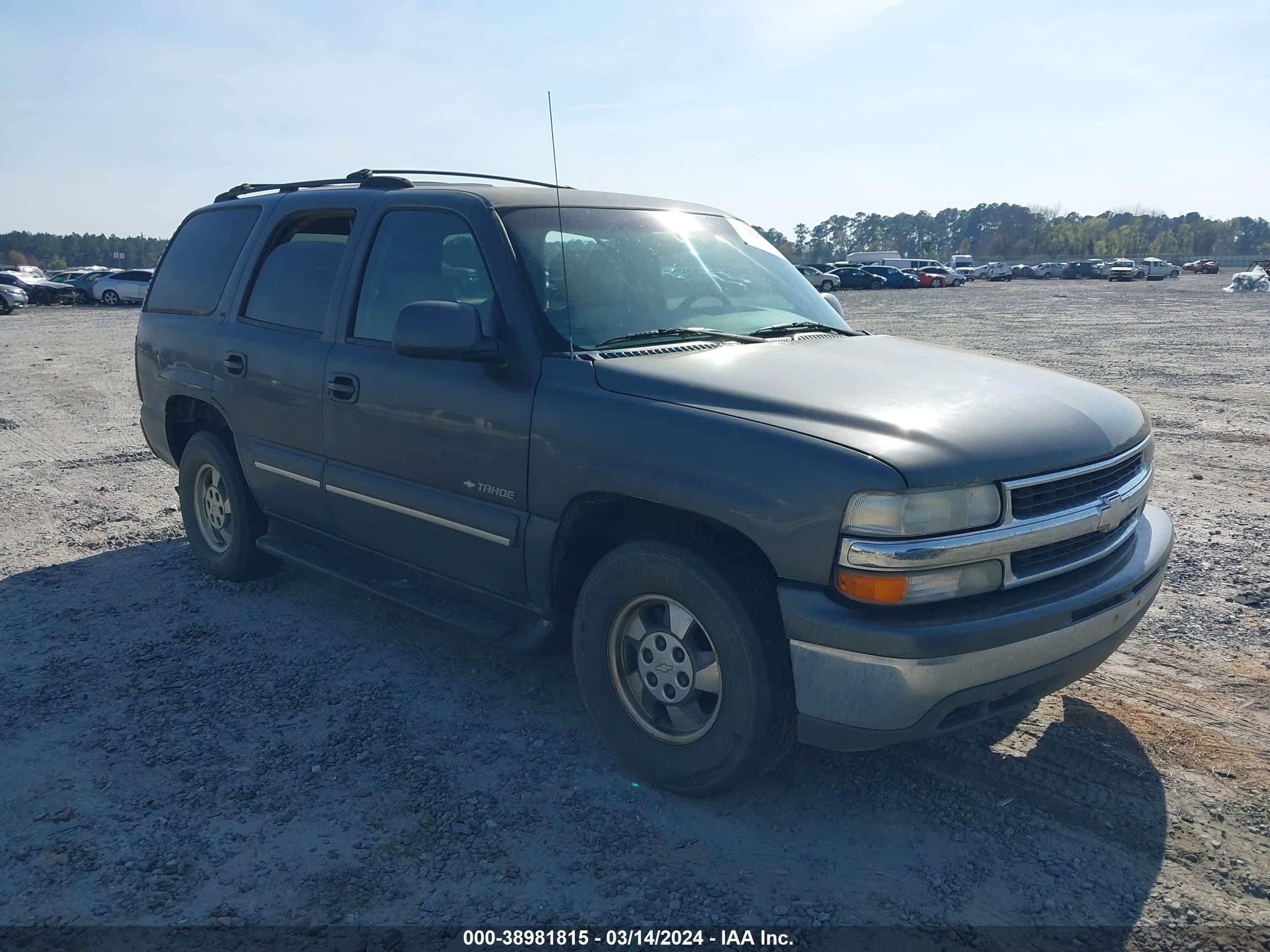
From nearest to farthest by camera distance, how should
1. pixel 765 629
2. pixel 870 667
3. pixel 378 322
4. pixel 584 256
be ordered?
pixel 870 667 < pixel 765 629 < pixel 584 256 < pixel 378 322

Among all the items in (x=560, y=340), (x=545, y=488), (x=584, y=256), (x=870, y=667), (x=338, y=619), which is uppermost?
(x=584, y=256)

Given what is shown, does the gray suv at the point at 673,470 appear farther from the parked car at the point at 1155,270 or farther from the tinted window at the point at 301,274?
the parked car at the point at 1155,270

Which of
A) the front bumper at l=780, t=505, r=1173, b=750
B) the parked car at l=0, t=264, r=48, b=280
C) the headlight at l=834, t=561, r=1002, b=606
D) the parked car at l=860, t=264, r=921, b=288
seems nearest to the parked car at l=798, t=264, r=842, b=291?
the parked car at l=860, t=264, r=921, b=288

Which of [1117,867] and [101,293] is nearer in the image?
[1117,867]

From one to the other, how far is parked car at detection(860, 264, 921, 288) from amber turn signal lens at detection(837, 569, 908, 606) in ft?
176

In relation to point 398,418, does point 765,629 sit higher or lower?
lower

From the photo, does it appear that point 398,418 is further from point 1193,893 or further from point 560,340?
point 1193,893

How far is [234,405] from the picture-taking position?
4992mm

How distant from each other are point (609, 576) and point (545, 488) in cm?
42

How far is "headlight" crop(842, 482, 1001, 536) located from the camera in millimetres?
2674

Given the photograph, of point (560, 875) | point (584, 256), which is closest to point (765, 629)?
point (560, 875)

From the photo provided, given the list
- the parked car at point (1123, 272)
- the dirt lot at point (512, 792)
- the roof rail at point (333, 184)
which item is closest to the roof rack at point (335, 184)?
the roof rail at point (333, 184)

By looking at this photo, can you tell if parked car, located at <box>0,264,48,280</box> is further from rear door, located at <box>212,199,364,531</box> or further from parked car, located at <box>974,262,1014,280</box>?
parked car, located at <box>974,262,1014,280</box>

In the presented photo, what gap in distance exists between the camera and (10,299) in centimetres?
3347
